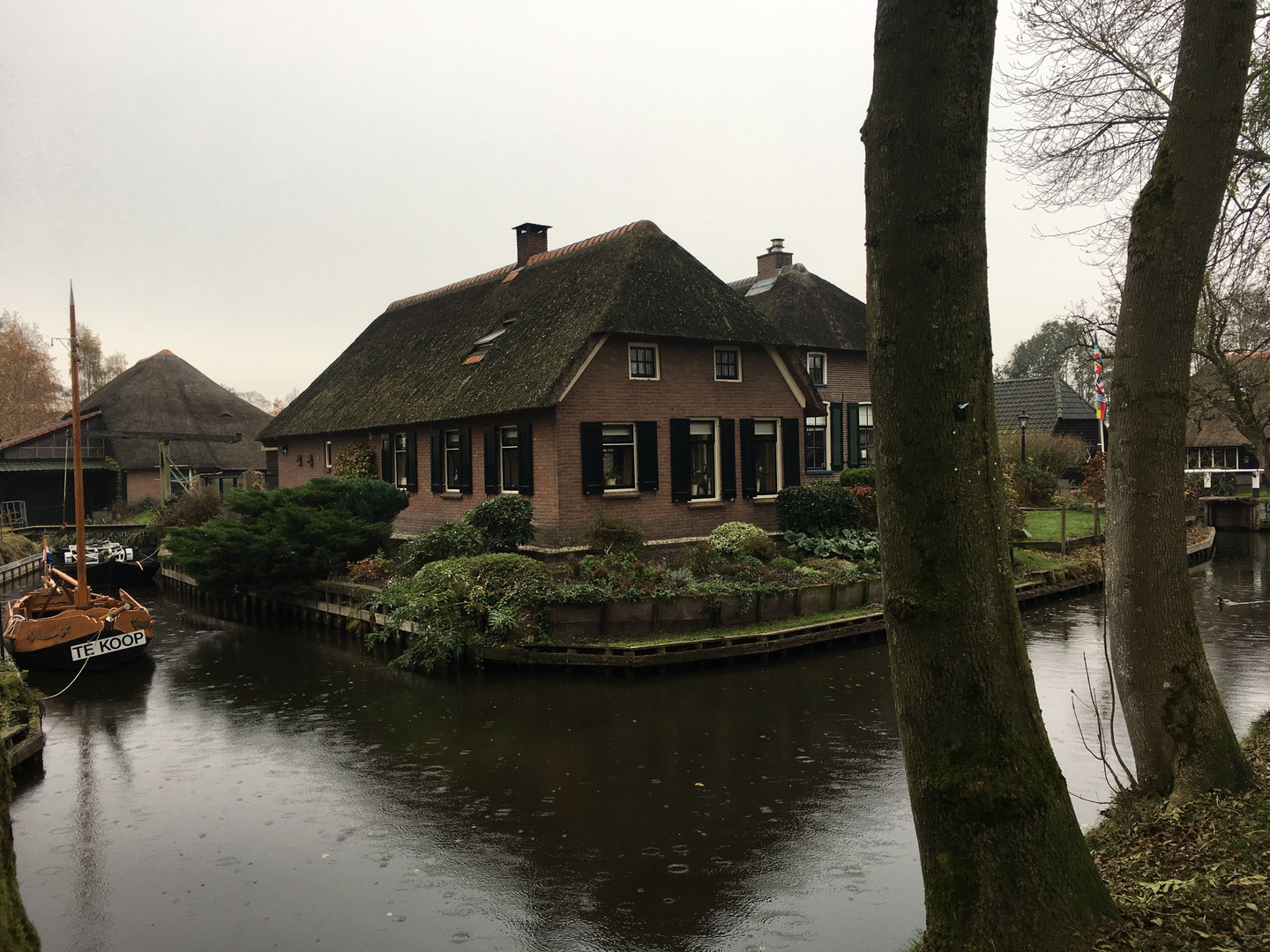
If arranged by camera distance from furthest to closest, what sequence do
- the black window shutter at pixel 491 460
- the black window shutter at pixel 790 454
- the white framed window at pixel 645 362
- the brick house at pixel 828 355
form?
the brick house at pixel 828 355 → the black window shutter at pixel 790 454 → the black window shutter at pixel 491 460 → the white framed window at pixel 645 362

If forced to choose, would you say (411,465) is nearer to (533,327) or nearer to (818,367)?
(533,327)

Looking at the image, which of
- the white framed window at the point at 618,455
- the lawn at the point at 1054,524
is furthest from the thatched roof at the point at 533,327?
the lawn at the point at 1054,524

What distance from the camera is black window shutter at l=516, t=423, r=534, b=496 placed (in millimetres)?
17234

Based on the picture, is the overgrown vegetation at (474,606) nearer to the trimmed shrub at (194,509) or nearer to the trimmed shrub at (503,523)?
the trimmed shrub at (503,523)

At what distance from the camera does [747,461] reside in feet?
62.0

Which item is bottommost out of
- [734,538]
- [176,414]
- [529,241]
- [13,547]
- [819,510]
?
[13,547]

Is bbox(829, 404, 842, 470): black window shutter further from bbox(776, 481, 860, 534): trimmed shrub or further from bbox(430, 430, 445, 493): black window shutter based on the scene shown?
bbox(430, 430, 445, 493): black window shutter

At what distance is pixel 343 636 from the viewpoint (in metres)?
16.4

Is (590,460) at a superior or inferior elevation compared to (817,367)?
inferior

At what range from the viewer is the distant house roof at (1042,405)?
3731cm

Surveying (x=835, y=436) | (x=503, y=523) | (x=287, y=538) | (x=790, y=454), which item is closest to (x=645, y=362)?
(x=790, y=454)

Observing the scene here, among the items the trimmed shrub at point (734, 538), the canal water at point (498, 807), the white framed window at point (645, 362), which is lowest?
the canal water at point (498, 807)

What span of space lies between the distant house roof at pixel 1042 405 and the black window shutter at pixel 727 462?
21.8m

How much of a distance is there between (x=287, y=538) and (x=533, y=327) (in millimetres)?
6520
